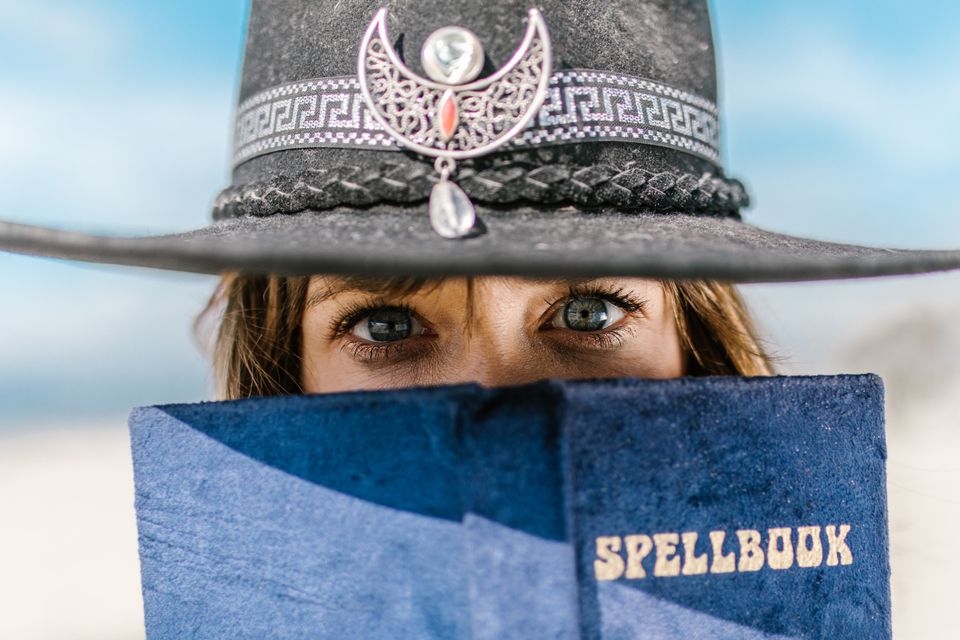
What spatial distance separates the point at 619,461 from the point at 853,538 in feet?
0.81

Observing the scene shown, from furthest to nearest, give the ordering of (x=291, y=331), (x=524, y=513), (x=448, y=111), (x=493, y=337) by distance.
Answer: (x=291, y=331), (x=493, y=337), (x=448, y=111), (x=524, y=513)

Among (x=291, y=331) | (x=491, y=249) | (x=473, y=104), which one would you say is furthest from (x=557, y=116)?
(x=291, y=331)

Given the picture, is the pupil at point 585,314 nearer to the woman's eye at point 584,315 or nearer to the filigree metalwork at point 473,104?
the woman's eye at point 584,315

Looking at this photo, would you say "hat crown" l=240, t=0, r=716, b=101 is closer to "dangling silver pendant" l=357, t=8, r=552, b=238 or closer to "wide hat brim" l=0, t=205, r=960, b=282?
"dangling silver pendant" l=357, t=8, r=552, b=238

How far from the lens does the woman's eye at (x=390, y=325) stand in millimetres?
909

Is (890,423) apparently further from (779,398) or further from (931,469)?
(779,398)

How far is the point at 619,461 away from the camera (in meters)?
0.62

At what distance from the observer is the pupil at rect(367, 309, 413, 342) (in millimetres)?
911

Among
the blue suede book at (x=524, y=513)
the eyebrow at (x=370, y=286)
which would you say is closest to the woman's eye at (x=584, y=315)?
the eyebrow at (x=370, y=286)

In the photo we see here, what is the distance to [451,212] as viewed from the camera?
65 centimetres

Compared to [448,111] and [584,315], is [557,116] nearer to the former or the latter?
[448,111]

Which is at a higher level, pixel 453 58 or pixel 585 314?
pixel 453 58

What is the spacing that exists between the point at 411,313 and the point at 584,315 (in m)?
0.17

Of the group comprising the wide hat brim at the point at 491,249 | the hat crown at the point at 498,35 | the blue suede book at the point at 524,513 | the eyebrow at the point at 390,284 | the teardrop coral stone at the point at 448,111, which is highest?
the hat crown at the point at 498,35
